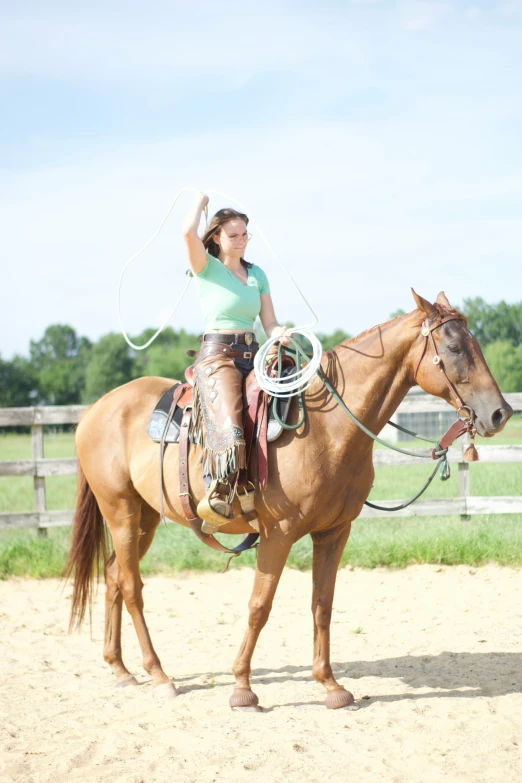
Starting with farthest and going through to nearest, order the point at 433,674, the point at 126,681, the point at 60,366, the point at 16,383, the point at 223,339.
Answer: the point at 60,366, the point at 16,383, the point at 126,681, the point at 433,674, the point at 223,339

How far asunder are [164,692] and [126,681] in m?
0.44

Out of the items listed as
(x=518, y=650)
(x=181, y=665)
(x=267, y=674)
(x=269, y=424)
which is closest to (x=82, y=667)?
(x=181, y=665)

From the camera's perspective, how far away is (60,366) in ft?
229

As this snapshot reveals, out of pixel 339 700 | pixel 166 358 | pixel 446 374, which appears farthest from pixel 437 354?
pixel 166 358

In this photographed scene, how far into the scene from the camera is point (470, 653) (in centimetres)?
527

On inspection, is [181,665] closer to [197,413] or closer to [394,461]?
[197,413]

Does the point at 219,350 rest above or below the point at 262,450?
above

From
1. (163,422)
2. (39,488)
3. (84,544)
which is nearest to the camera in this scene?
(163,422)

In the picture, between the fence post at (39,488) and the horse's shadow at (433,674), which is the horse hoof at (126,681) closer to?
the horse's shadow at (433,674)

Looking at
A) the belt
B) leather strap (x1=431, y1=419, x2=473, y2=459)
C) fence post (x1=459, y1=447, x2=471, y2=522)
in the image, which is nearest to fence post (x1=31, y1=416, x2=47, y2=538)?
the belt

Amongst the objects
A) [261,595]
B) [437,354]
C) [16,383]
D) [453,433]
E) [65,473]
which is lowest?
[261,595]

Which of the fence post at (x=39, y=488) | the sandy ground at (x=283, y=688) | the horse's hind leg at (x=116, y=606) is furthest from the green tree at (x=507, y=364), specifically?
the horse's hind leg at (x=116, y=606)

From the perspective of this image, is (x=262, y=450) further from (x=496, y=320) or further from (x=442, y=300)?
(x=496, y=320)

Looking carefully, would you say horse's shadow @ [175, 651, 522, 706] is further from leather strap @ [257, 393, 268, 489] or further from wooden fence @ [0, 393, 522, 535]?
wooden fence @ [0, 393, 522, 535]
